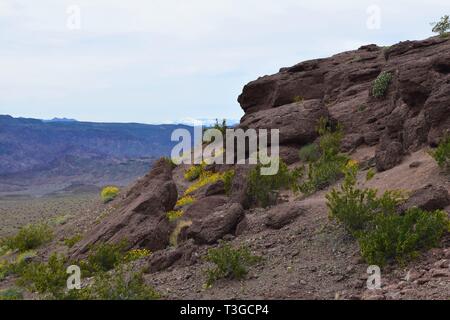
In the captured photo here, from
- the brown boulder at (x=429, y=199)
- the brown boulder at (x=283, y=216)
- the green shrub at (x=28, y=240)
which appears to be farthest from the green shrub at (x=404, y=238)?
the green shrub at (x=28, y=240)

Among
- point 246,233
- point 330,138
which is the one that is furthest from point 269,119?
point 246,233

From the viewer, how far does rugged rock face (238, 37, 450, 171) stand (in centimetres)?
1502

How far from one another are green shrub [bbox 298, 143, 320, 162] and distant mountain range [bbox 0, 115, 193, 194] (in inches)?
3615

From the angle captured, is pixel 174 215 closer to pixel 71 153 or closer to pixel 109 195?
pixel 109 195

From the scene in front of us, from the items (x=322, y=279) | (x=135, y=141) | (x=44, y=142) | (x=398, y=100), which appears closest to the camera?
(x=322, y=279)

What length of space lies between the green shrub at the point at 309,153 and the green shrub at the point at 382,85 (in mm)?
3015

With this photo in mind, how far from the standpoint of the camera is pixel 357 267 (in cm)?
974

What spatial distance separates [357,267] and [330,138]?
10317mm

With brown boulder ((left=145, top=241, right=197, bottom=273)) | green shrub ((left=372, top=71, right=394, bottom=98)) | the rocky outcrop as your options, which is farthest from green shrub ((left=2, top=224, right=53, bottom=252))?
green shrub ((left=372, top=71, right=394, bottom=98))

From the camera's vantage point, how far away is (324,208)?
42.3 feet

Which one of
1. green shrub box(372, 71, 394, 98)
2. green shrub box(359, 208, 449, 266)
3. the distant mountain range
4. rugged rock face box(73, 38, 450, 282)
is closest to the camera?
green shrub box(359, 208, 449, 266)

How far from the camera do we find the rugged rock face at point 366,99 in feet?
49.3

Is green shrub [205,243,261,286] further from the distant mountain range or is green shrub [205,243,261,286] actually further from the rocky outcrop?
the distant mountain range
